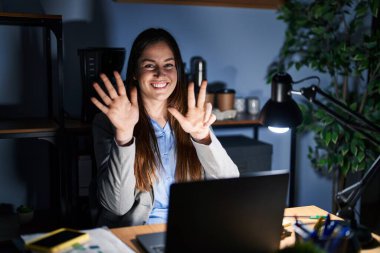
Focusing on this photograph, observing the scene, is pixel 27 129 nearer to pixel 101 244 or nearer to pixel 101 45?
pixel 101 45

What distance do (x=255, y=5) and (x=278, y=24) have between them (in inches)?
9.8

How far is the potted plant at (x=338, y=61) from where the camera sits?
2834mm

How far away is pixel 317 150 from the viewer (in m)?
3.34

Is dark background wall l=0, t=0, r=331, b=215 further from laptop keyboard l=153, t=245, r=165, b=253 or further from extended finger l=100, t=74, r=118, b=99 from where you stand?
laptop keyboard l=153, t=245, r=165, b=253

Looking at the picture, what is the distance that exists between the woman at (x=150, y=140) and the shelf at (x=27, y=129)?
1.68ft

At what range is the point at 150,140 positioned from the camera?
1.88 m

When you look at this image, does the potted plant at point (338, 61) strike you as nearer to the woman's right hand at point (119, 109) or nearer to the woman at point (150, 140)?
the woman at point (150, 140)

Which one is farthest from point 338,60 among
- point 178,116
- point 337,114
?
point 337,114

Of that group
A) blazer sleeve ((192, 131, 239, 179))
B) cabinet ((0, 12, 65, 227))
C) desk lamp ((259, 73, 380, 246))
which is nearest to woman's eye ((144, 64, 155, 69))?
blazer sleeve ((192, 131, 239, 179))

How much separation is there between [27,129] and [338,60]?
1796 millimetres

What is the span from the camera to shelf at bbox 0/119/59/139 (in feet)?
7.27

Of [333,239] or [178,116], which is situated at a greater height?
[178,116]

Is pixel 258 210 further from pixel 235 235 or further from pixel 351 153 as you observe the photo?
pixel 351 153

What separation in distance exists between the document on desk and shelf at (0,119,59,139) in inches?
40.0
